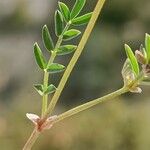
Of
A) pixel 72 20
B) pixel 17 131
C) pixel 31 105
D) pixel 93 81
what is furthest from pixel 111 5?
pixel 72 20

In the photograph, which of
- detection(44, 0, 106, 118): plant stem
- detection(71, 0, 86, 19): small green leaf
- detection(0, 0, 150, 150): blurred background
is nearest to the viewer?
detection(44, 0, 106, 118): plant stem

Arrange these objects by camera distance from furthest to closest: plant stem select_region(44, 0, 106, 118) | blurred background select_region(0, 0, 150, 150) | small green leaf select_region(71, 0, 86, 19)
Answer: blurred background select_region(0, 0, 150, 150), small green leaf select_region(71, 0, 86, 19), plant stem select_region(44, 0, 106, 118)

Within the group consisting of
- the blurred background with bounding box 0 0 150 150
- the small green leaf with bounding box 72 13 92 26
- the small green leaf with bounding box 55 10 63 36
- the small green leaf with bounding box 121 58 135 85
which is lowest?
the blurred background with bounding box 0 0 150 150

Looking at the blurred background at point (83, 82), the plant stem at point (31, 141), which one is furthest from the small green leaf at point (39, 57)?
the blurred background at point (83, 82)

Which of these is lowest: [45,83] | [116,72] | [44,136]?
[116,72]

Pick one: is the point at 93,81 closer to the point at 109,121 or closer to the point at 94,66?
the point at 94,66

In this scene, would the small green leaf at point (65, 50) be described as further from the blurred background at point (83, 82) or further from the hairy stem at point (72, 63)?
the blurred background at point (83, 82)

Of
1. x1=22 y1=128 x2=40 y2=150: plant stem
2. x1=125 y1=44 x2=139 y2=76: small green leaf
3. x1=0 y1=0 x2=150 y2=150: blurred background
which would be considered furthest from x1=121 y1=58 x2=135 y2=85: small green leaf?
x1=0 y1=0 x2=150 y2=150: blurred background

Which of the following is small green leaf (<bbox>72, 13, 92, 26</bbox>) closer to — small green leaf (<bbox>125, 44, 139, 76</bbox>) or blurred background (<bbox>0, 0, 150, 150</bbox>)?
small green leaf (<bbox>125, 44, 139, 76</bbox>)
